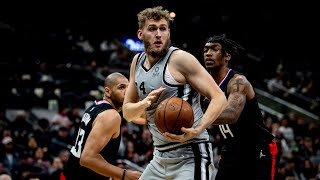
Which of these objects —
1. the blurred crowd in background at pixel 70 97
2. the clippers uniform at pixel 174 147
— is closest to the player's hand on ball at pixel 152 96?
the clippers uniform at pixel 174 147

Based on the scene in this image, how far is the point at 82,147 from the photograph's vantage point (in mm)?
6039

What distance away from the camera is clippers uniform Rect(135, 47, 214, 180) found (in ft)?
16.5

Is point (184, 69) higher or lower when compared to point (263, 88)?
higher

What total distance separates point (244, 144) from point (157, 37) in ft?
5.33

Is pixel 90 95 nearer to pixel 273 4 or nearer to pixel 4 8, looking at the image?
pixel 4 8

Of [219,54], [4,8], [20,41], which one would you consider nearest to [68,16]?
[4,8]

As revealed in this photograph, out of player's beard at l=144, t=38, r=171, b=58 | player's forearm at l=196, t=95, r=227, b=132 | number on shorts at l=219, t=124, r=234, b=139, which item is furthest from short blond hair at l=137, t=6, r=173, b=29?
number on shorts at l=219, t=124, r=234, b=139

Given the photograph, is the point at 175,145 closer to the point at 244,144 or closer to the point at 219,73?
the point at 244,144

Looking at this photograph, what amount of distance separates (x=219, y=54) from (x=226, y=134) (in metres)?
0.89

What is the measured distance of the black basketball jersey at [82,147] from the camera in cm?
601

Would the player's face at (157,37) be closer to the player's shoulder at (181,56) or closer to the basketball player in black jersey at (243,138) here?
the player's shoulder at (181,56)

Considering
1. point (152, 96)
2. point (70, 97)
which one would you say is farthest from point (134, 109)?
point (70, 97)

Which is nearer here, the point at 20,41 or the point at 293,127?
the point at 293,127

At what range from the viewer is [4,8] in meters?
21.1
